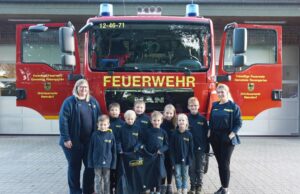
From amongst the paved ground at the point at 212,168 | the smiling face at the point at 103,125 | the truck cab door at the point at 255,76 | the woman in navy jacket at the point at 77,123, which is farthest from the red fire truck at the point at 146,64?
the paved ground at the point at 212,168

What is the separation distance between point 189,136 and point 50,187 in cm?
262

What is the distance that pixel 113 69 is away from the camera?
639cm

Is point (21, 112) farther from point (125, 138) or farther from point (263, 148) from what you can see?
point (125, 138)

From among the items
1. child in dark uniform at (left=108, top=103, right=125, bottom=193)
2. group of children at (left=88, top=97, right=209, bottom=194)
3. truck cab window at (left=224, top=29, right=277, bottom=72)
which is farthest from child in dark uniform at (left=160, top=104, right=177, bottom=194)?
truck cab window at (left=224, top=29, right=277, bottom=72)

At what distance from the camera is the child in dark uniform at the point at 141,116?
5.90 meters

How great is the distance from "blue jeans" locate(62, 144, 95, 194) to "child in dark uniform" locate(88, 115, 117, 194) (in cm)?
26

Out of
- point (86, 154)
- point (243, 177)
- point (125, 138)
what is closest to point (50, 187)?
point (86, 154)

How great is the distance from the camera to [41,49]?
23.2 ft

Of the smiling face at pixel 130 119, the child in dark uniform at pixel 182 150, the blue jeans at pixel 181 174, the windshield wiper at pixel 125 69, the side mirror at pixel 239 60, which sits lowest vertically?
the blue jeans at pixel 181 174

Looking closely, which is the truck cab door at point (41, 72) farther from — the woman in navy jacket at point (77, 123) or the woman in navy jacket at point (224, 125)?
the woman in navy jacket at point (224, 125)

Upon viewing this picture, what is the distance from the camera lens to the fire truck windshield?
6484mm

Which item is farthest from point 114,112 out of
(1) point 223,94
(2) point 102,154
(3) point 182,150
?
(1) point 223,94

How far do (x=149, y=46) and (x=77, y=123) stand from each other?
1718mm

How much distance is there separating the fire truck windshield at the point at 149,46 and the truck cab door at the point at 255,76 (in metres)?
0.44
